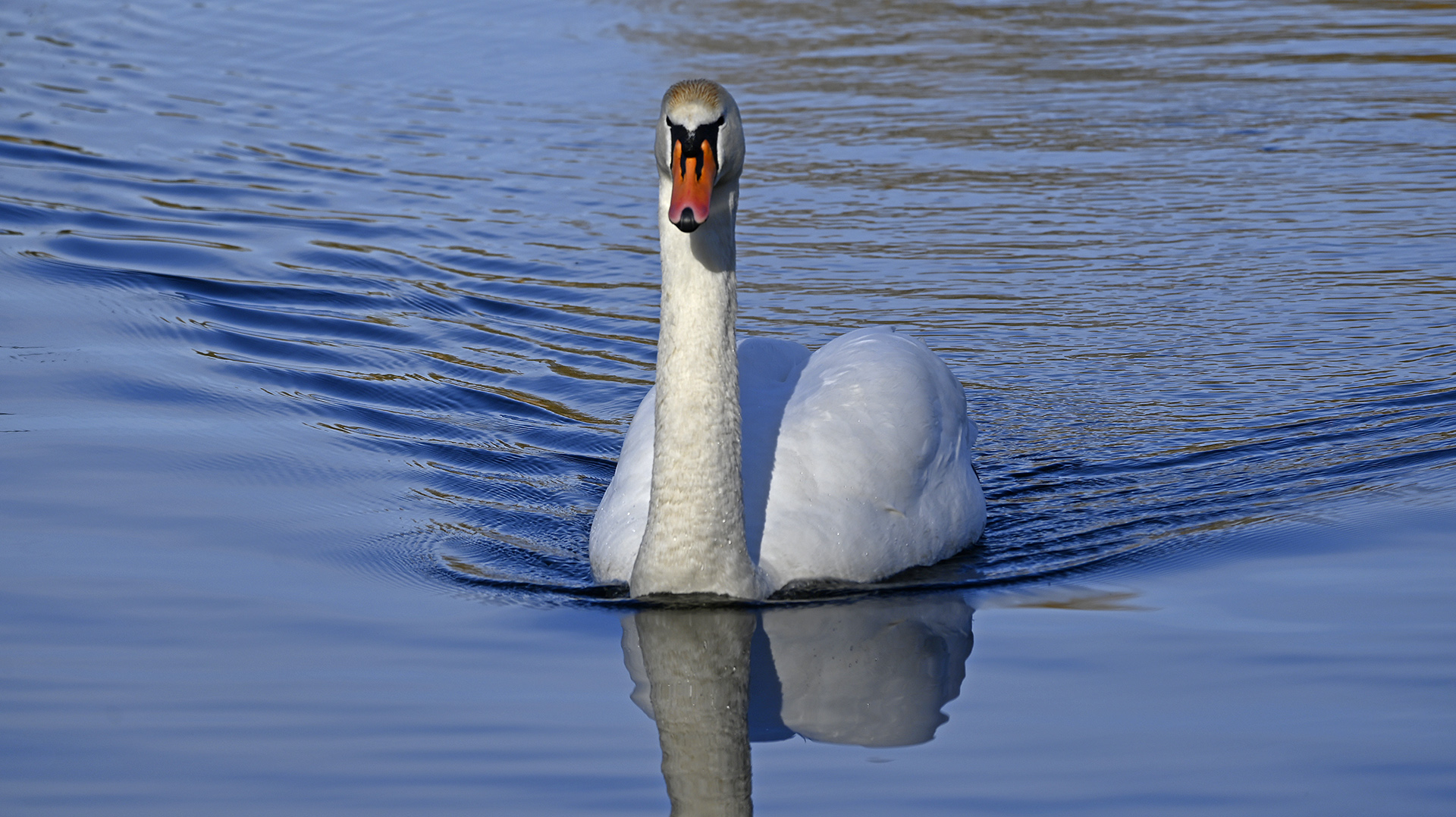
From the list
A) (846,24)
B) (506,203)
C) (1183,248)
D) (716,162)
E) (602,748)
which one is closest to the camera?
(602,748)

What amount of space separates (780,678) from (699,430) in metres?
0.88

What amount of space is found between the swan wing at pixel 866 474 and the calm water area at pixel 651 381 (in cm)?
15

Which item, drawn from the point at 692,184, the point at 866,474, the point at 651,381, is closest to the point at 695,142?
the point at 692,184

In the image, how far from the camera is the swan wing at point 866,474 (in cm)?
616

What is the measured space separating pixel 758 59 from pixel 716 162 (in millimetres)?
11217

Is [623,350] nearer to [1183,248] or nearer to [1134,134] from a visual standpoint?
[1183,248]

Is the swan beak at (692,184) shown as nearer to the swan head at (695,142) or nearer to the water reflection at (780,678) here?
the swan head at (695,142)

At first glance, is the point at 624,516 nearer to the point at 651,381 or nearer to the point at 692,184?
the point at 692,184

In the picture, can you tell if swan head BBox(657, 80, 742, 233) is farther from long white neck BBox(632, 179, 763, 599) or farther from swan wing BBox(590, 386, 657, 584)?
swan wing BBox(590, 386, 657, 584)

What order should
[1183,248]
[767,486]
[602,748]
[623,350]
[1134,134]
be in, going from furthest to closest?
[1134,134], [1183,248], [623,350], [767,486], [602,748]

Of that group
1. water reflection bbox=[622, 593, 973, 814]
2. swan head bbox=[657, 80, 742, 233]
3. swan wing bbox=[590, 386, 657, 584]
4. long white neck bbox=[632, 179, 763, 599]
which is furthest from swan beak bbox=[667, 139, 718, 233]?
water reflection bbox=[622, 593, 973, 814]

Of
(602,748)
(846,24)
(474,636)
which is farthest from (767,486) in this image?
(846,24)

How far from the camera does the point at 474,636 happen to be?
586cm

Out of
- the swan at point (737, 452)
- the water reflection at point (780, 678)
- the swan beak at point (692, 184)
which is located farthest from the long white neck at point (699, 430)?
the swan beak at point (692, 184)
